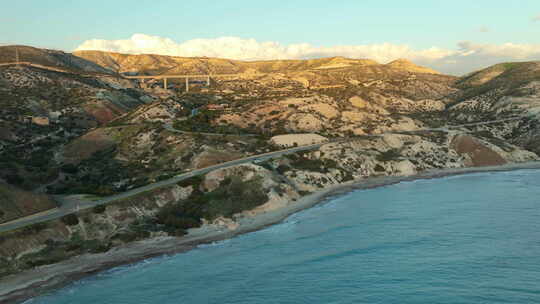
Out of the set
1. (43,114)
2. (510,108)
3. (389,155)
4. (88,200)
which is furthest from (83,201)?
(510,108)

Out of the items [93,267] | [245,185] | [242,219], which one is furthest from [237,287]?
[245,185]

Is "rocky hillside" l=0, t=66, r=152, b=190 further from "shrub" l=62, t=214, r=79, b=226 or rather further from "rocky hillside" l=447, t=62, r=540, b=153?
"rocky hillside" l=447, t=62, r=540, b=153

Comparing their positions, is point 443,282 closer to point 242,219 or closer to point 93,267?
point 242,219

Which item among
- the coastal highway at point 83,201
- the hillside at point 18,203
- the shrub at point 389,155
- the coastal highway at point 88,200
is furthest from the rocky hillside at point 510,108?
the hillside at point 18,203

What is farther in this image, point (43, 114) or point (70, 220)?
point (43, 114)

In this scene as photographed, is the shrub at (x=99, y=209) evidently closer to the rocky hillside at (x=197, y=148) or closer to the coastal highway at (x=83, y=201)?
the rocky hillside at (x=197, y=148)

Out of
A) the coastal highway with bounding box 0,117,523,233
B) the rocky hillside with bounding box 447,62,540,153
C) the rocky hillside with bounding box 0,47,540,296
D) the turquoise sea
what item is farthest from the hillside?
the rocky hillside with bounding box 447,62,540,153

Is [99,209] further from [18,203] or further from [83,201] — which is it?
[18,203]

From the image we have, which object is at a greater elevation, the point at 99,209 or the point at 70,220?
the point at 99,209
